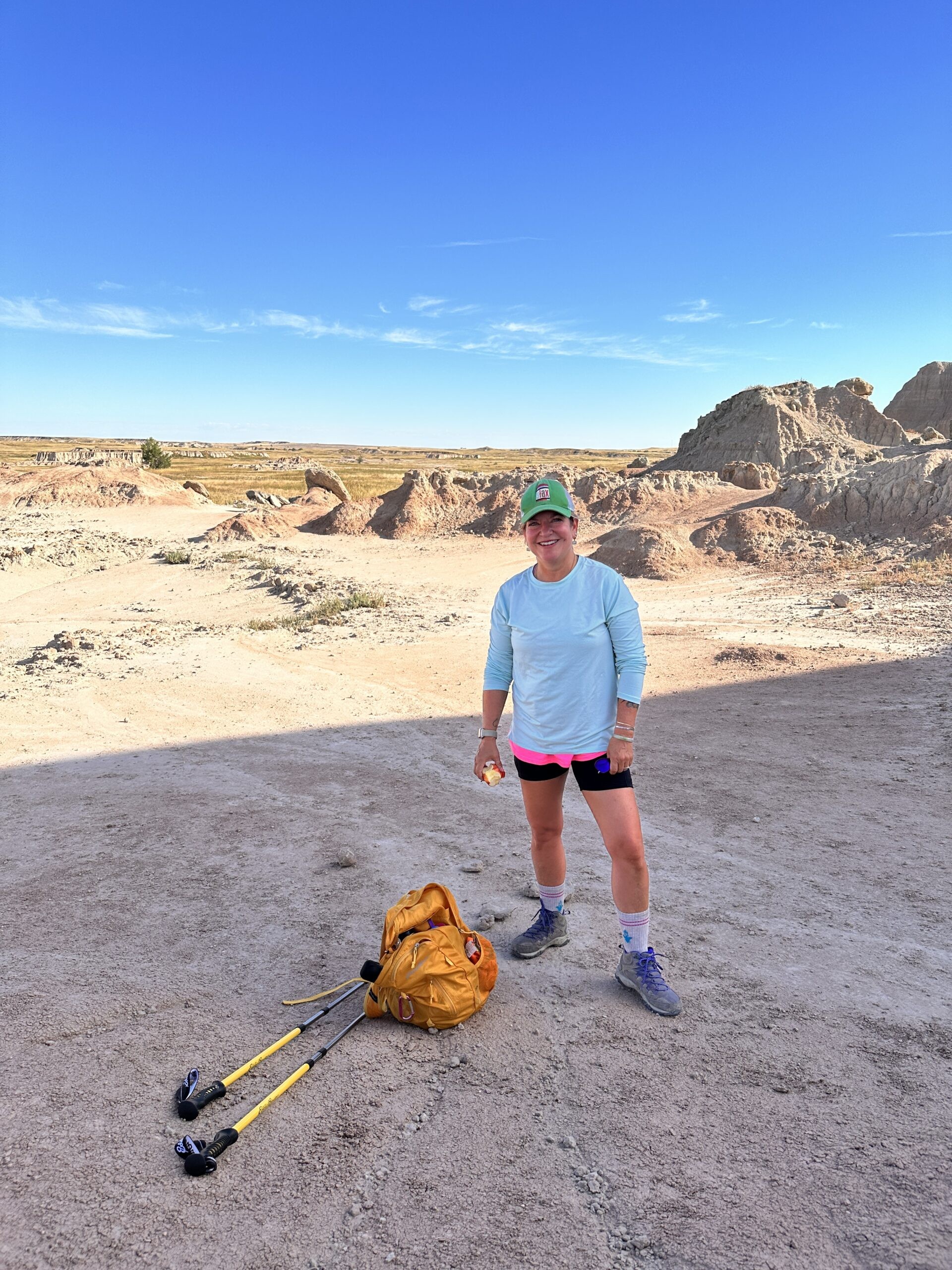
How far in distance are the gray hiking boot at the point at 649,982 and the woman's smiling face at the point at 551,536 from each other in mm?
1689

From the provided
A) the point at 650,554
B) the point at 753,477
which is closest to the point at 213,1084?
the point at 650,554

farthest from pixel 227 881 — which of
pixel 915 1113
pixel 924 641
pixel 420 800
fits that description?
pixel 924 641

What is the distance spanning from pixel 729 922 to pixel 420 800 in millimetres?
2566

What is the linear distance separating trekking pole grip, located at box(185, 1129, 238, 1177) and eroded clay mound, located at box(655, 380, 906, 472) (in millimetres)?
31909

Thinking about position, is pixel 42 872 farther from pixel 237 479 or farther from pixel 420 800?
pixel 237 479

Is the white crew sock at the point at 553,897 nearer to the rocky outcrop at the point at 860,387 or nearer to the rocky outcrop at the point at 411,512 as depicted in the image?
the rocky outcrop at the point at 411,512

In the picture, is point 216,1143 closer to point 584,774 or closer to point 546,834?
point 546,834

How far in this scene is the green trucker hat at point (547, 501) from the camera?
2.93 meters

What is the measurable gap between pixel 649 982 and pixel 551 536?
188 cm

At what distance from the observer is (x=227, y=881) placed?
4.46m

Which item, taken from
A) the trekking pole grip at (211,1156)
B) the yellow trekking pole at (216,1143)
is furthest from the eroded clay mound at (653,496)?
the trekking pole grip at (211,1156)

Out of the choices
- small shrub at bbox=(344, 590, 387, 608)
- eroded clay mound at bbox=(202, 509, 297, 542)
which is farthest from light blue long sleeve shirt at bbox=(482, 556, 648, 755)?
eroded clay mound at bbox=(202, 509, 297, 542)

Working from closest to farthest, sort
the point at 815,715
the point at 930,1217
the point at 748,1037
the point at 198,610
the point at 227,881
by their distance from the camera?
1. the point at 930,1217
2. the point at 748,1037
3. the point at 227,881
4. the point at 815,715
5. the point at 198,610

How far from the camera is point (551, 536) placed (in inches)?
117
